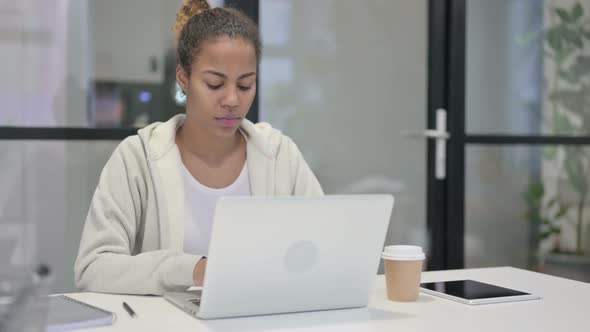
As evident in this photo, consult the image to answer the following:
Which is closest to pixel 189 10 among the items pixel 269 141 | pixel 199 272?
pixel 269 141

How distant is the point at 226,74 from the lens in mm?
1847

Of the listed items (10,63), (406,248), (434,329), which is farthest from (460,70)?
(434,329)

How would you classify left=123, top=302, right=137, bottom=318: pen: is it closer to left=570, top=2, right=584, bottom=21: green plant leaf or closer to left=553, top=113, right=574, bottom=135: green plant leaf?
left=553, top=113, right=574, bottom=135: green plant leaf

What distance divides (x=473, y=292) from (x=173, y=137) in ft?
2.68

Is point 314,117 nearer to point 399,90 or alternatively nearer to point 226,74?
point 399,90

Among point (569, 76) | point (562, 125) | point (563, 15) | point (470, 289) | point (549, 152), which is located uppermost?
point (563, 15)

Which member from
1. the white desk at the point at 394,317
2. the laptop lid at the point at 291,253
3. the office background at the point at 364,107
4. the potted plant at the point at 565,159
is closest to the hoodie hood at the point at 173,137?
the white desk at the point at 394,317

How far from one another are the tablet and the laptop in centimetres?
21

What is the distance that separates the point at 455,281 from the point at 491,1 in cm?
238

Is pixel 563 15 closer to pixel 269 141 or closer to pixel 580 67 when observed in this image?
pixel 580 67

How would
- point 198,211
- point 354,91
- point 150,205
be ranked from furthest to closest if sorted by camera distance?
point 354,91, point 198,211, point 150,205

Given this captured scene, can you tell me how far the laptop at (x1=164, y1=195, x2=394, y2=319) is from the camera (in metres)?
1.16

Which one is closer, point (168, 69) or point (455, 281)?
point (455, 281)

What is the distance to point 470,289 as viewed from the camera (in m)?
1.53
